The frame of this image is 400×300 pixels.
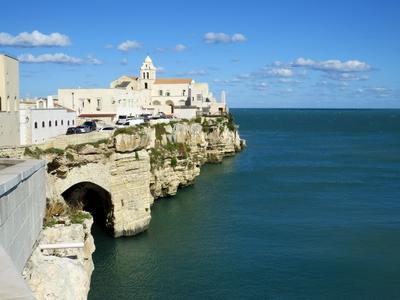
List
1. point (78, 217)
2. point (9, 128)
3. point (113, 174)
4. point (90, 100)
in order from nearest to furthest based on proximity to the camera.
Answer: point (78, 217), point (9, 128), point (113, 174), point (90, 100)

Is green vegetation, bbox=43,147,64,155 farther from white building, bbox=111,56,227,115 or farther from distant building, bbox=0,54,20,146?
white building, bbox=111,56,227,115

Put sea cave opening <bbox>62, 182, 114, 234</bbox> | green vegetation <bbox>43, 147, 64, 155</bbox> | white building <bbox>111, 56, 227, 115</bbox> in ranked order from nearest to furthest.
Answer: green vegetation <bbox>43, 147, 64, 155</bbox> < sea cave opening <bbox>62, 182, 114, 234</bbox> < white building <bbox>111, 56, 227, 115</bbox>

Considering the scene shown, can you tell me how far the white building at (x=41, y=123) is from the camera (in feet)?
105

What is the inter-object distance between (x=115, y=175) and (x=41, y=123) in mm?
8387

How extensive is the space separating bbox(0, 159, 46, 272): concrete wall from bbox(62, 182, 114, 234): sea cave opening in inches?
604

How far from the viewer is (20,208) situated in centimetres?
1120

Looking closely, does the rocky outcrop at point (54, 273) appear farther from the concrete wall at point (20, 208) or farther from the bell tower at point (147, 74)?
the bell tower at point (147, 74)

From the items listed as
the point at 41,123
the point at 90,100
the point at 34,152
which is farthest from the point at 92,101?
the point at 34,152

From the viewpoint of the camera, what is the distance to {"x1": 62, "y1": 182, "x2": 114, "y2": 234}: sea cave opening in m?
30.3

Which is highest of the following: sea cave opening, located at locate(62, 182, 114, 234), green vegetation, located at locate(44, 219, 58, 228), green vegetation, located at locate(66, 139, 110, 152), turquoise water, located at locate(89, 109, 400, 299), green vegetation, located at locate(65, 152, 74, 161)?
green vegetation, located at locate(66, 139, 110, 152)

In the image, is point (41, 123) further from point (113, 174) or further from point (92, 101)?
point (92, 101)

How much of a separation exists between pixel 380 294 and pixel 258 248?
26.1ft

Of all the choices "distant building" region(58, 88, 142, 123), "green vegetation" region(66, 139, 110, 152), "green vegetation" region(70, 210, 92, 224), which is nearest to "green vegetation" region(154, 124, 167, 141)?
"green vegetation" region(66, 139, 110, 152)

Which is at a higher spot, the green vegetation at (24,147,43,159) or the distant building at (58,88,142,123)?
the distant building at (58,88,142,123)
